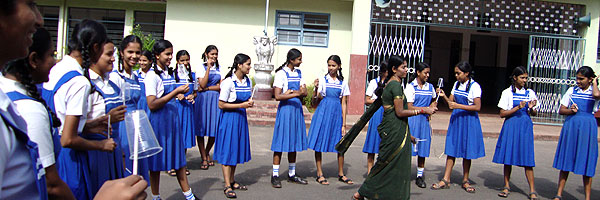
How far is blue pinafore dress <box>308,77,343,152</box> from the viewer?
540cm

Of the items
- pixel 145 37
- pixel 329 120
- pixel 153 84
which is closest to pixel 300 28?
pixel 145 37

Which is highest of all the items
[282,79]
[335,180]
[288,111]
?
[282,79]

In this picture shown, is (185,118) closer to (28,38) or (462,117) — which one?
(462,117)

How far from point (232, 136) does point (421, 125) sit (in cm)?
236

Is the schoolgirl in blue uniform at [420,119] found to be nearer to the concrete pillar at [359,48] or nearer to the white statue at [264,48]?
the concrete pillar at [359,48]

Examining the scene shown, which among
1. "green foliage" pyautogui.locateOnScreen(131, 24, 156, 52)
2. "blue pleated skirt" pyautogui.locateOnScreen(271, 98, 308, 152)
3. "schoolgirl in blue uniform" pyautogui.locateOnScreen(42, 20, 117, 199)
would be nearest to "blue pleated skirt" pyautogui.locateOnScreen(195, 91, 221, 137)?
"blue pleated skirt" pyautogui.locateOnScreen(271, 98, 308, 152)

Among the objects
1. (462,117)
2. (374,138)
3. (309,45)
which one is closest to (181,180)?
(374,138)

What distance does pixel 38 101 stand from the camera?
1713 millimetres

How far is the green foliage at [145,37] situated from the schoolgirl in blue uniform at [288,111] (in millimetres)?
7947

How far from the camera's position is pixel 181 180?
409 centimetres

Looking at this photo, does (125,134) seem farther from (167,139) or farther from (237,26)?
(237,26)

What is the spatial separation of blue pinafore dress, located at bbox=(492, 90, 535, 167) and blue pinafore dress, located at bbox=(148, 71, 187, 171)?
3656 millimetres

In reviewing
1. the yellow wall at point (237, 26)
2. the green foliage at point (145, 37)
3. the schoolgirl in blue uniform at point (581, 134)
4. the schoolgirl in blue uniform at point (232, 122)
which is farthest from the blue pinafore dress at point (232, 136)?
the green foliage at point (145, 37)

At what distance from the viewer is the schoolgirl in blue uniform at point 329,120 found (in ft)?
17.7
